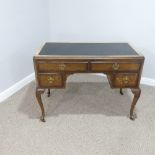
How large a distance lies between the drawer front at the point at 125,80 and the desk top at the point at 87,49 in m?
0.19

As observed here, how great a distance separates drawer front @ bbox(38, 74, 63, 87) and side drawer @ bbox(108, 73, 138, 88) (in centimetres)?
45

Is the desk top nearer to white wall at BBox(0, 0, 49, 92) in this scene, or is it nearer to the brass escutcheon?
the brass escutcheon

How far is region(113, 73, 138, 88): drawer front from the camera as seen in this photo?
1679 mm

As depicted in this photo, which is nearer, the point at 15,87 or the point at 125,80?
the point at 125,80

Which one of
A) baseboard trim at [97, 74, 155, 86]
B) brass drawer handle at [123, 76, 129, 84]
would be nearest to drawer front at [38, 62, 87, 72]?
brass drawer handle at [123, 76, 129, 84]

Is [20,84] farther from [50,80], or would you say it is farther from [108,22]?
[108,22]

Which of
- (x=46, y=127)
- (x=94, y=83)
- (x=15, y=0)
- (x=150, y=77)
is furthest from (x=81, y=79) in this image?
(x=15, y=0)

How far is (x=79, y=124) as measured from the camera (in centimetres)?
182

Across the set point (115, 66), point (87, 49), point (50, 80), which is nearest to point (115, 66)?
point (115, 66)

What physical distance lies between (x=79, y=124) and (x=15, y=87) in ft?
3.21

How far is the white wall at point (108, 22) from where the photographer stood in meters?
2.32

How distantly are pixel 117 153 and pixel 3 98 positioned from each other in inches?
53.4

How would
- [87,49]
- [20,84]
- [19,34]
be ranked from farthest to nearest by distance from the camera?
[20,84], [19,34], [87,49]

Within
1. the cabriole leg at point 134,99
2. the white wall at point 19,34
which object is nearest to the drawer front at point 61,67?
the cabriole leg at point 134,99
